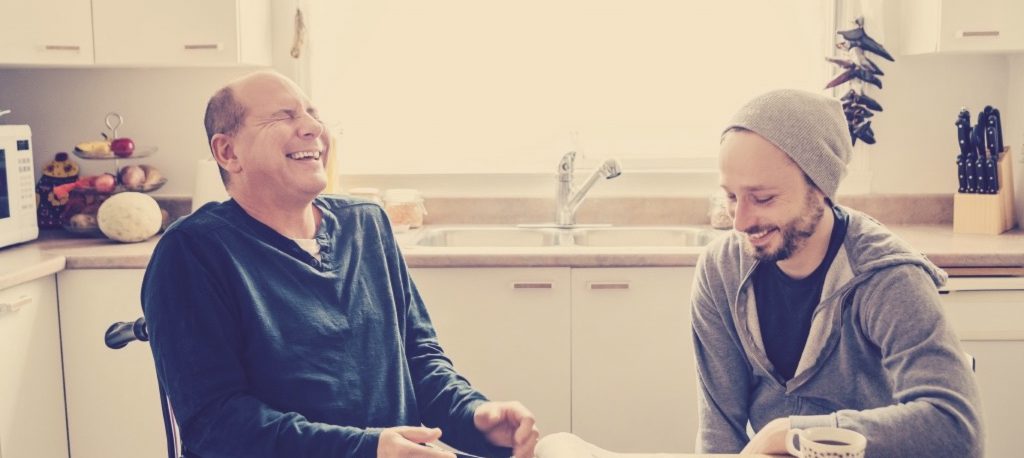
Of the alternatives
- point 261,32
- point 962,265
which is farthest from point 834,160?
point 261,32

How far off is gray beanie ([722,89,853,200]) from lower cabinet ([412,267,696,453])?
1.09m

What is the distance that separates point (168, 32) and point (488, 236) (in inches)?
45.4

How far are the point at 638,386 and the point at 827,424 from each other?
1334mm

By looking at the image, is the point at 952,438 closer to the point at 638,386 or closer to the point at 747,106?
the point at 747,106

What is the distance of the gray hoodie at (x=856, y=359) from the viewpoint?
141 centimetres

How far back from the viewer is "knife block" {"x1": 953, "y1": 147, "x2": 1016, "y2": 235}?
292 cm

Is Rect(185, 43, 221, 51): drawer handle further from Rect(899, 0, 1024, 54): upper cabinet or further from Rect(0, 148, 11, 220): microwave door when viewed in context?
Rect(899, 0, 1024, 54): upper cabinet

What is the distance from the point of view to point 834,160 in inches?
62.5

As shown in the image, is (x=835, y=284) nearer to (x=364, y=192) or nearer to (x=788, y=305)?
(x=788, y=305)

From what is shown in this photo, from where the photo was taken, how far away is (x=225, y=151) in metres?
1.64

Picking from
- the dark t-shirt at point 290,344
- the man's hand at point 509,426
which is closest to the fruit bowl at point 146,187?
the dark t-shirt at point 290,344

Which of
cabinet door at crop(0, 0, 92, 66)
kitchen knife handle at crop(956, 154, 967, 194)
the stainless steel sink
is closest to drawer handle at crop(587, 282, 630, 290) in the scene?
the stainless steel sink

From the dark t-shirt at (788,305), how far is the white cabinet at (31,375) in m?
1.83

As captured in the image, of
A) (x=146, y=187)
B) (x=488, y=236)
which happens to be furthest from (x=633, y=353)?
(x=146, y=187)
